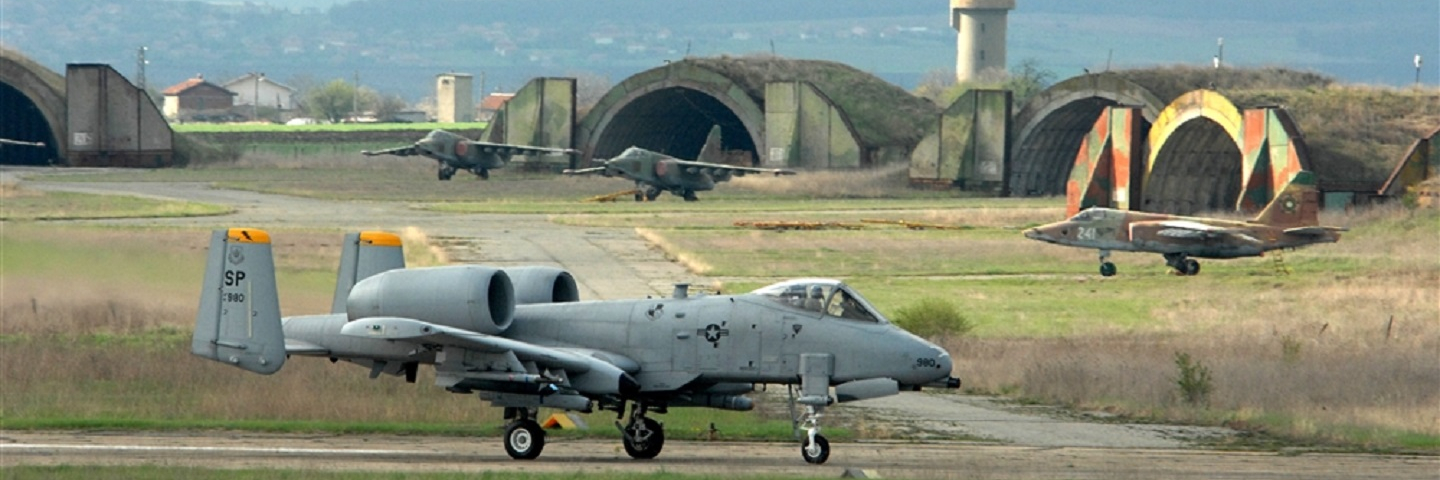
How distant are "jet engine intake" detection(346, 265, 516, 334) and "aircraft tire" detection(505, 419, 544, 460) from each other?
106 centimetres

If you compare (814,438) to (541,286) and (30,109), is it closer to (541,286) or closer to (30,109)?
(541,286)

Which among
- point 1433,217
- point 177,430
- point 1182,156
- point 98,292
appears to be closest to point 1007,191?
point 1182,156

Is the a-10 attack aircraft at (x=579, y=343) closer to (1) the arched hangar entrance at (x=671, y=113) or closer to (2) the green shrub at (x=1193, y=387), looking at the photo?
(2) the green shrub at (x=1193, y=387)

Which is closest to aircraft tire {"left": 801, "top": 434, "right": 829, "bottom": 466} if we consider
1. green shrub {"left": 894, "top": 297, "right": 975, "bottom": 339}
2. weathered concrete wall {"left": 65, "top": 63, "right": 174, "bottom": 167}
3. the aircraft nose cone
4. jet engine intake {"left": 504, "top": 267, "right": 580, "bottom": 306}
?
the aircraft nose cone

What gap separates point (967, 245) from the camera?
179 ft

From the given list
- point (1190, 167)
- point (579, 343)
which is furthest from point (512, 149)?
point (579, 343)

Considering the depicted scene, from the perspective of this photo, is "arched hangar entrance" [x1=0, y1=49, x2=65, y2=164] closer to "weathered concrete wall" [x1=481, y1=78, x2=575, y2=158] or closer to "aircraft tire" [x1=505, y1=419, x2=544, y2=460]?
"weathered concrete wall" [x1=481, y1=78, x2=575, y2=158]

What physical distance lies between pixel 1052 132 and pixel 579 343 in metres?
68.9

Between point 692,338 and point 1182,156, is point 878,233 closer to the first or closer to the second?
point 1182,156

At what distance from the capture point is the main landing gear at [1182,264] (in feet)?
154

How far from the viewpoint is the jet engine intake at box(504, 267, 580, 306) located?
2152 cm

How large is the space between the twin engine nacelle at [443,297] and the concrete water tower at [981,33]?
165 m

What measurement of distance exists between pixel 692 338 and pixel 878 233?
3820 cm

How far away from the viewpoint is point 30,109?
106 metres
